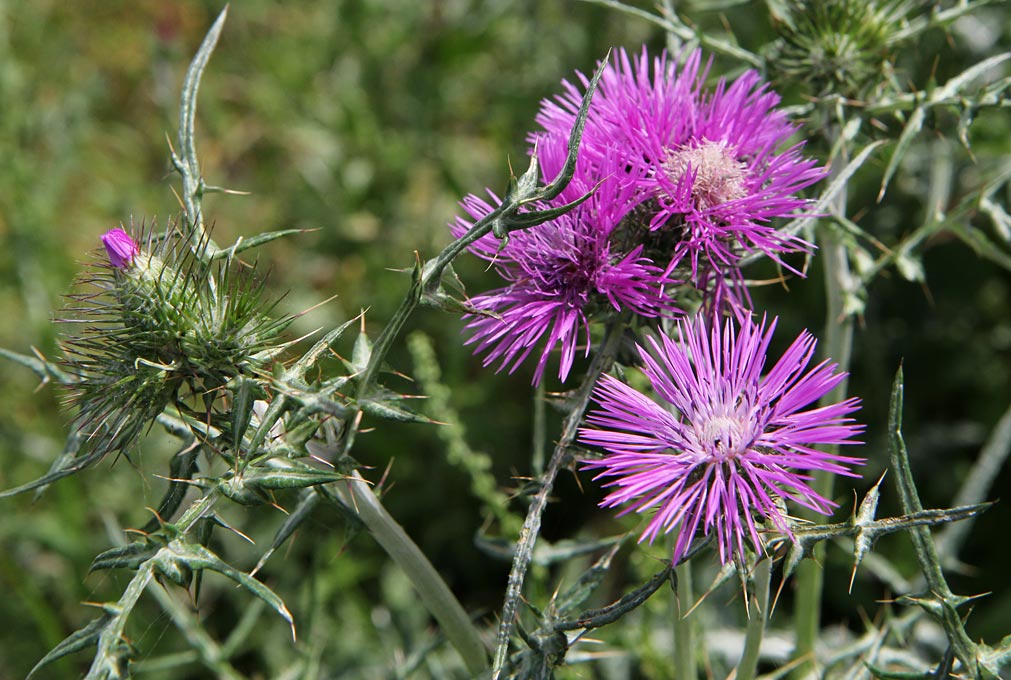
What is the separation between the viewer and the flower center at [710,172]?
185cm

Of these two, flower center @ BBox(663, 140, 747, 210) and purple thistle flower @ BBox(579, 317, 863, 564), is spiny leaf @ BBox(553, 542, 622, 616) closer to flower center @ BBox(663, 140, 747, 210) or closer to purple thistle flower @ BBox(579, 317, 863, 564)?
purple thistle flower @ BBox(579, 317, 863, 564)

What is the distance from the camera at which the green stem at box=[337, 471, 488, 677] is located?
1948mm

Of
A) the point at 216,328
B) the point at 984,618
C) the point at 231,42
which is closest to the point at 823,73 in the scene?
the point at 216,328

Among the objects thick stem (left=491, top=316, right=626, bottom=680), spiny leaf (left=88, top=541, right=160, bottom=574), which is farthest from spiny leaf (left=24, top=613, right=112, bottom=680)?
thick stem (left=491, top=316, right=626, bottom=680)

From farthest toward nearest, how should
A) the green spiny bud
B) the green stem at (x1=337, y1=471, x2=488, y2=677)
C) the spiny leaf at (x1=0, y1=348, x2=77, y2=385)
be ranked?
the spiny leaf at (x1=0, y1=348, x2=77, y2=385) < the green stem at (x1=337, y1=471, x2=488, y2=677) < the green spiny bud

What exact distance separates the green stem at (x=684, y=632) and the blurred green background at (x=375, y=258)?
62cm

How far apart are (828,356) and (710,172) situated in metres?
0.84

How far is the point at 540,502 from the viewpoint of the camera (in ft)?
5.42

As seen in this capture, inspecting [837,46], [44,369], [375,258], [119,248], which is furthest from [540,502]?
[375,258]

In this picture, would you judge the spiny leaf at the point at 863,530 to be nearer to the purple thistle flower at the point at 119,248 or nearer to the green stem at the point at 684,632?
the green stem at the point at 684,632

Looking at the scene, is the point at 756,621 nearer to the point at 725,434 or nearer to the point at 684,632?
the point at 684,632

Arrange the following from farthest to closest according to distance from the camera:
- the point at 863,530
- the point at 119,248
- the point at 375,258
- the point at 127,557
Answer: the point at 375,258 < the point at 119,248 < the point at 127,557 < the point at 863,530

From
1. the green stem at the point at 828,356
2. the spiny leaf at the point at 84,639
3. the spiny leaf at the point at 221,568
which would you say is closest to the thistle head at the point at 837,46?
the green stem at the point at 828,356

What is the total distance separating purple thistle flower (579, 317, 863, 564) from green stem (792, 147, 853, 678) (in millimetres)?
733
